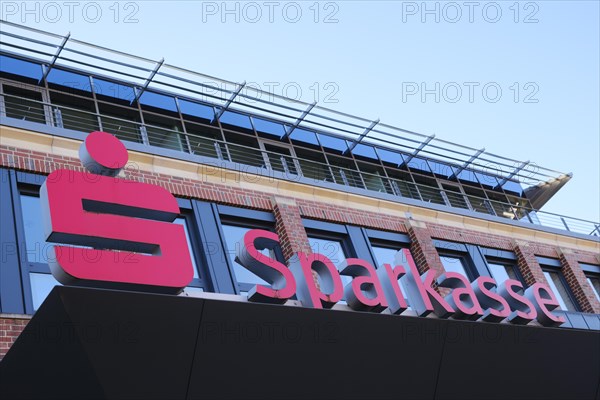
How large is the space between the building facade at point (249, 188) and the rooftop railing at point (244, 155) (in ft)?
0.16

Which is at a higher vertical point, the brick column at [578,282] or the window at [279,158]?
the window at [279,158]

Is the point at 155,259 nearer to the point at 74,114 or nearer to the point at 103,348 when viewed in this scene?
the point at 103,348

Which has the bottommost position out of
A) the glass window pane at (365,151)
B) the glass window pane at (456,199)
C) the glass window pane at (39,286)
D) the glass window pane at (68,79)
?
the glass window pane at (39,286)

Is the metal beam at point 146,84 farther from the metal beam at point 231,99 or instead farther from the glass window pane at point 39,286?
the glass window pane at point 39,286

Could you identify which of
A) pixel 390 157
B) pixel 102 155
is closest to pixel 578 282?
pixel 390 157

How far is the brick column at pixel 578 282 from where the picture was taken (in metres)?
20.1

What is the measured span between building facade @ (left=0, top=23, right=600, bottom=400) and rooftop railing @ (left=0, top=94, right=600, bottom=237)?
0.05m

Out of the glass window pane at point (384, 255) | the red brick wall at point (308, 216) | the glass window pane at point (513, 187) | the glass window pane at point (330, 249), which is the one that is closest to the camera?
the red brick wall at point (308, 216)

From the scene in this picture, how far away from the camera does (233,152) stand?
19.8 meters

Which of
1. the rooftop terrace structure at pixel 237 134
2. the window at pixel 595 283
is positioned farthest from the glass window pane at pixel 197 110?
the window at pixel 595 283

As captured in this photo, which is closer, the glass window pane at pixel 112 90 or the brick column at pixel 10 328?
A: the brick column at pixel 10 328

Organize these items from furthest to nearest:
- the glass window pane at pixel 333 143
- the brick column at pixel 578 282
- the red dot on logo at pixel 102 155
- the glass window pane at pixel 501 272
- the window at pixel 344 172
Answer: the glass window pane at pixel 333 143 < the window at pixel 344 172 < the brick column at pixel 578 282 < the glass window pane at pixel 501 272 < the red dot on logo at pixel 102 155

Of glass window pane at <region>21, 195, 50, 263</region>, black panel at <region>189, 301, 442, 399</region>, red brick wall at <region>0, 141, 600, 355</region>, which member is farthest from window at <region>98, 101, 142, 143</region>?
black panel at <region>189, 301, 442, 399</region>

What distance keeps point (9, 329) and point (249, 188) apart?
6367mm
